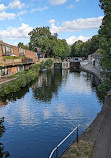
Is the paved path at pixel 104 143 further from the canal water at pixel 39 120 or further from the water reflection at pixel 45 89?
the water reflection at pixel 45 89

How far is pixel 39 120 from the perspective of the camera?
21766 millimetres

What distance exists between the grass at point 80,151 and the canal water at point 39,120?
3.06 metres

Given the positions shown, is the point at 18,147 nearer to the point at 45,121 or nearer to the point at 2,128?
the point at 2,128

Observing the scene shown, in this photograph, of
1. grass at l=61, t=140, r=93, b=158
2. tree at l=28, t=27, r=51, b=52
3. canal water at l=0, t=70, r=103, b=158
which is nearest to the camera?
grass at l=61, t=140, r=93, b=158

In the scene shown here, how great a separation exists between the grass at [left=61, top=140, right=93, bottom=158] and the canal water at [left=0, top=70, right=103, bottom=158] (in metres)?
3.06

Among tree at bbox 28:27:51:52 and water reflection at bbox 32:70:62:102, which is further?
tree at bbox 28:27:51:52

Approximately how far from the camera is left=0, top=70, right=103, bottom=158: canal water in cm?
1558

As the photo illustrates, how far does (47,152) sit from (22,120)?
8.27 meters

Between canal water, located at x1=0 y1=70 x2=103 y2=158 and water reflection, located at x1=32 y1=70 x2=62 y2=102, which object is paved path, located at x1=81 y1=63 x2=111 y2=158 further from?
water reflection, located at x1=32 y1=70 x2=62 y2=102

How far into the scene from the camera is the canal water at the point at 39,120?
15.6 metres

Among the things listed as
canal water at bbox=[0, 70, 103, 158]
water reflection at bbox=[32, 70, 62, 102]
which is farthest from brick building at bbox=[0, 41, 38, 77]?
canal water at bbox=[0, 70, 103, 158]

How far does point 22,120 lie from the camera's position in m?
21.8

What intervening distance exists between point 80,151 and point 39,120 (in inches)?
433

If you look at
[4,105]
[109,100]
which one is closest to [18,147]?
[4,105]
